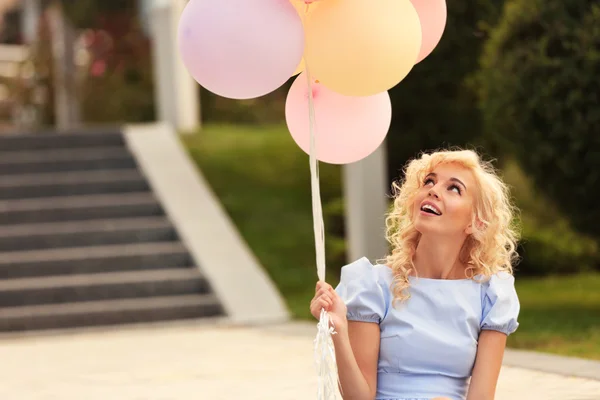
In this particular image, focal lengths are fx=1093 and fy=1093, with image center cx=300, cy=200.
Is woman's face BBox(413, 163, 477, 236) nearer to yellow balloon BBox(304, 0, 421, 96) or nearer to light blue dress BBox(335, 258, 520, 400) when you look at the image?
light blue dress BBox(335, 258, 520, 400)

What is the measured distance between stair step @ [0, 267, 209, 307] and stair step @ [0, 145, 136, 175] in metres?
2.56

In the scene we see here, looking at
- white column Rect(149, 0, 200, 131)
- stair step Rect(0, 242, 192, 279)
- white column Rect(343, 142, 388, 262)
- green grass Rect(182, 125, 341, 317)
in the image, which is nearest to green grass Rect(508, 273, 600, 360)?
white column Rect(343, 142, 388, 262)

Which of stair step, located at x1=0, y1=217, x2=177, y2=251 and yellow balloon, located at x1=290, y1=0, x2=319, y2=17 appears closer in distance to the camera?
yellow balloon, located at x1=290, y1=0, x2=319, y2=17

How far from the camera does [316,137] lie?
4020 millimetres

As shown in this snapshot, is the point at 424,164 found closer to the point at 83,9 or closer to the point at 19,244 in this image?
the point at 19,244

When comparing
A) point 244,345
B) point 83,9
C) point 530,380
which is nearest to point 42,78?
point 83,9

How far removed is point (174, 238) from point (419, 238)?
736 cm

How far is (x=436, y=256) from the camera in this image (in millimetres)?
3496

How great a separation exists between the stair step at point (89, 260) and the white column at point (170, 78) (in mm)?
4208

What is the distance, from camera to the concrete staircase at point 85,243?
9.39 meters

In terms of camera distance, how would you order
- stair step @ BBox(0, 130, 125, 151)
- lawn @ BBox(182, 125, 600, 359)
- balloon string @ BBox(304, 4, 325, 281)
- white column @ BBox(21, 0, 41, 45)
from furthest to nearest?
white column @ BBox(21, 0, 41, 45), stair step @ BBox(0, 130, 125, 151), lawn @ BBox(182, 125, 600, 359), balloon string @ BBox(304, 4, 325, 281)

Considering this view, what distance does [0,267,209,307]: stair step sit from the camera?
9617mm

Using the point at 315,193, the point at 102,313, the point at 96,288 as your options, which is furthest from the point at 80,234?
the point at 315,193

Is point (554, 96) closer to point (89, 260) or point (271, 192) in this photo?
point (89, 260)
